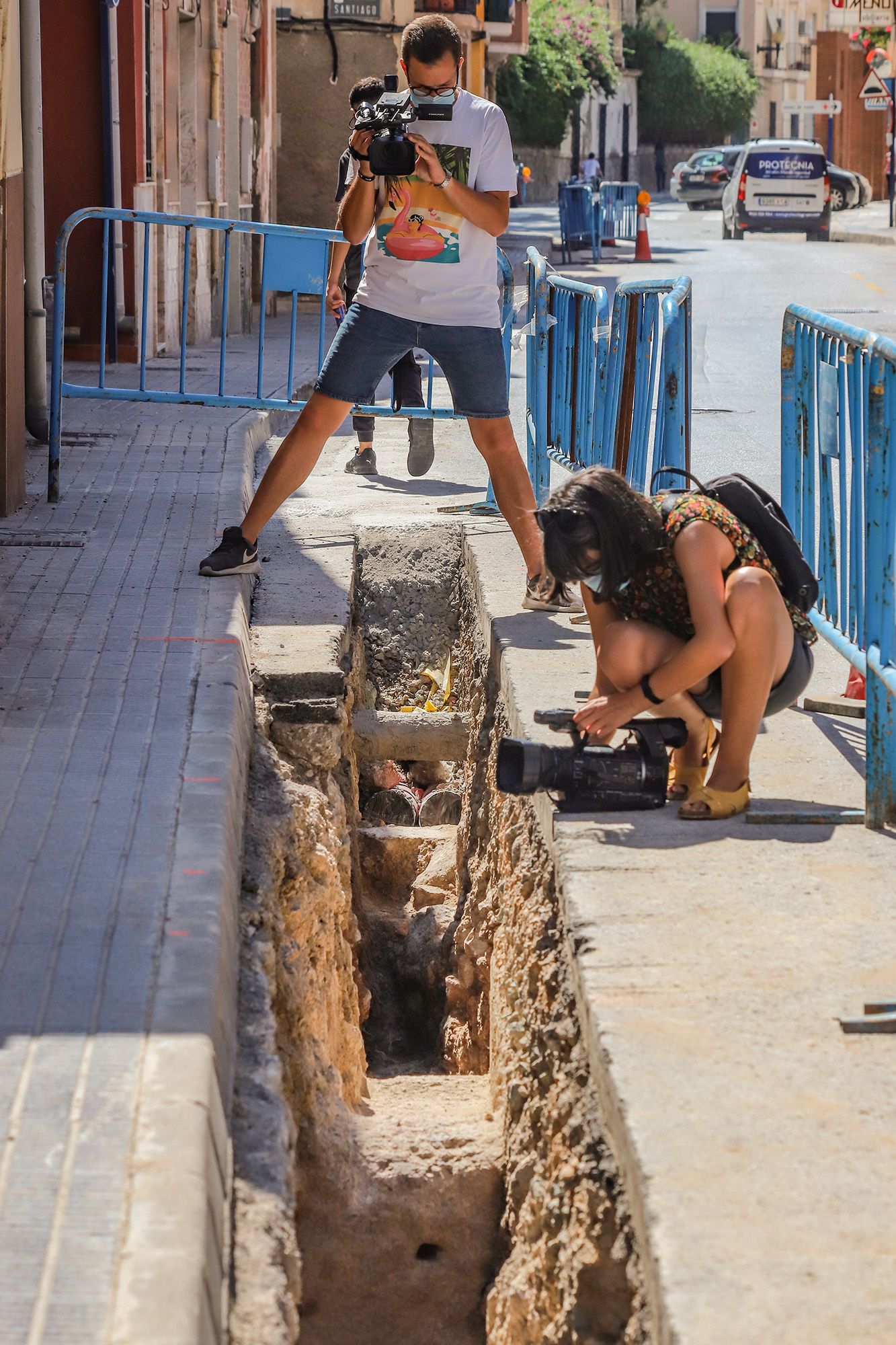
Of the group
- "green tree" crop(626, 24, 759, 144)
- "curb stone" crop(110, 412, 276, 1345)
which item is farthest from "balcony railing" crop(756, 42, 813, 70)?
"curb stone" crop(110, 412, 276, 1345)

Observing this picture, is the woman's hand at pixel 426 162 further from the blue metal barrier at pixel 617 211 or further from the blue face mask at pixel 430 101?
the blue metal barrier at pixel 617 211

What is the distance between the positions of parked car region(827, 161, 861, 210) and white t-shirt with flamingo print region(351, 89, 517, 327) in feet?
125

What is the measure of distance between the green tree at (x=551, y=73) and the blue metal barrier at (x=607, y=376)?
1734 inches

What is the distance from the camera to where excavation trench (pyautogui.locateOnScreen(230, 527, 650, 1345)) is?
3.04 metres

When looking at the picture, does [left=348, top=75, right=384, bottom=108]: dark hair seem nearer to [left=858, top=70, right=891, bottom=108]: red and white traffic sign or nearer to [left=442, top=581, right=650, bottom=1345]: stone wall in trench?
[left=442, top=581, right=650, bottom=1345]: stone wall in trench

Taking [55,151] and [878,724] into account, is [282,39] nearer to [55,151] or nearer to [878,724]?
[55,151]

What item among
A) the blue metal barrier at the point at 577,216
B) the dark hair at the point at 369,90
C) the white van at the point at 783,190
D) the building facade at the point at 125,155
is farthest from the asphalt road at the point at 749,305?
the building facade at the point at 125,155

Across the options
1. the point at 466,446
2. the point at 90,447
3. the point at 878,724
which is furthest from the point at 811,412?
the point at 466,446

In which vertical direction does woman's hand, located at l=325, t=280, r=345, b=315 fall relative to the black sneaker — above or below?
above

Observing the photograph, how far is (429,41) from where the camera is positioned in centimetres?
524

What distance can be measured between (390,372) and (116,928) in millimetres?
5029

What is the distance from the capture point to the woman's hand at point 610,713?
398 cm

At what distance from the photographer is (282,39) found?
21078 millimetres

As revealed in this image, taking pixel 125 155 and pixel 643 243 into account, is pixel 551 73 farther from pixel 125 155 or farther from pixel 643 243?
pixel 125 155
